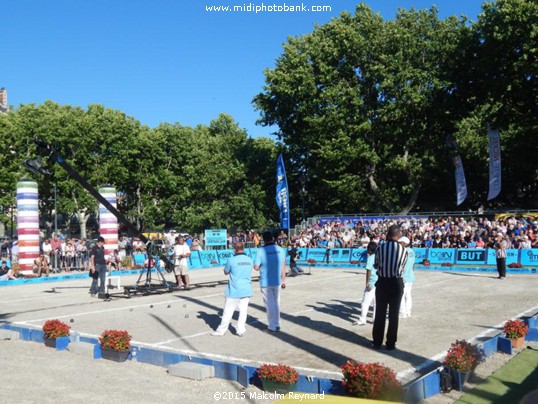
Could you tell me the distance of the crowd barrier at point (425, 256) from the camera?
80.9 ft

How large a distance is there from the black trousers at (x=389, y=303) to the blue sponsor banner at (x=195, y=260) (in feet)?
74.9

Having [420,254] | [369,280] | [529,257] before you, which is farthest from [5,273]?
[529,257]

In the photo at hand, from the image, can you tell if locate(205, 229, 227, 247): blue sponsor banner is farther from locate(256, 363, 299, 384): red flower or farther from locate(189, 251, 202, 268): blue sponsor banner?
locate(256, 363, 299, 384): red flower

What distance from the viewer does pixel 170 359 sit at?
29.0ft

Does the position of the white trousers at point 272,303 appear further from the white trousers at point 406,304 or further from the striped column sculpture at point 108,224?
the striped column sculpture at point 108,224

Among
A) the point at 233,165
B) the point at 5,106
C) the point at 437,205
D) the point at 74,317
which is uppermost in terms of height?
the point at 5,106

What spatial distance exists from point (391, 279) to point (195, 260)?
2362 cm

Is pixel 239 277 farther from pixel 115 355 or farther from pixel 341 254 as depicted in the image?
pixel 341 254

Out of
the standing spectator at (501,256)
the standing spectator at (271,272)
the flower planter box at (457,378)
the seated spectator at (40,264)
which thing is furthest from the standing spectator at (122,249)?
the flower planter box at (457,378)

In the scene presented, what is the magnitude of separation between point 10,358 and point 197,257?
22188mm

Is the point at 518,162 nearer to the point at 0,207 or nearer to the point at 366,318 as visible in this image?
the point at 366,318

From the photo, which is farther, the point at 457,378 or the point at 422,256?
the point at 422,256

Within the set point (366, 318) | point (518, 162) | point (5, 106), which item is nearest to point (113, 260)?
point (366, 318)

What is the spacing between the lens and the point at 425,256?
2764 cm
